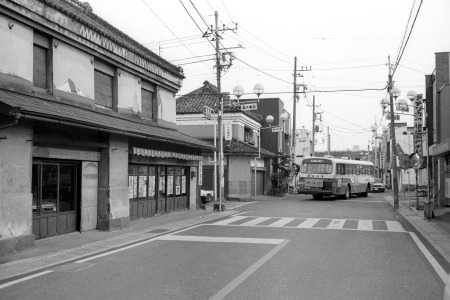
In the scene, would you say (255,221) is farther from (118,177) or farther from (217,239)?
(118,177)

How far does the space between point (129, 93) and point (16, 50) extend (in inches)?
251

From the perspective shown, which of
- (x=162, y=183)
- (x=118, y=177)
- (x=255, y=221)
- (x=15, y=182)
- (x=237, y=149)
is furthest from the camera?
(x=237, y=149)

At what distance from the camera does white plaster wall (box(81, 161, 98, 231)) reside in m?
13.8

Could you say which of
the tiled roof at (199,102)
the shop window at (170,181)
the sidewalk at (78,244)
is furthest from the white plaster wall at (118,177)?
the tiled roof at (199,102)

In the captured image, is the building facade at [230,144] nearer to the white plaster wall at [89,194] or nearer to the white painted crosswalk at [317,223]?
the white painted crosswalk at [317,223]

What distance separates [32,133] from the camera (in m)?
11.1

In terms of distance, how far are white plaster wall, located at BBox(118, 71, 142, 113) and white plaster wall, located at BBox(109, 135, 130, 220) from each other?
1.86m

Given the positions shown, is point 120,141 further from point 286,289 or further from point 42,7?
point 286,289

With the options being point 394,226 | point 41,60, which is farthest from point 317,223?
point 41,60

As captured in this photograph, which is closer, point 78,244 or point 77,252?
point 77,252

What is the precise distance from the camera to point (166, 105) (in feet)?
68.3

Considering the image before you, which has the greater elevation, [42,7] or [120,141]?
[42,7]

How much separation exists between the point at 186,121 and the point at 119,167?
785 inches

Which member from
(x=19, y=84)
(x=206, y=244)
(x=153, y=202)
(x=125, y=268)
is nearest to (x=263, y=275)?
(x=125, y=268)
